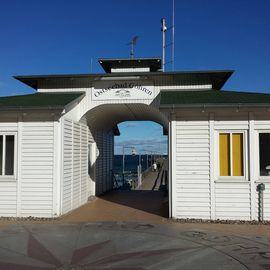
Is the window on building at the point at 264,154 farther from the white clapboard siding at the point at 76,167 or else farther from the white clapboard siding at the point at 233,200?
the white clapboard siding at the point at 76,167

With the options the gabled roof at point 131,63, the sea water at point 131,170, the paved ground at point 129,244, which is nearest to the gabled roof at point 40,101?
the gabled roof at point 131,63

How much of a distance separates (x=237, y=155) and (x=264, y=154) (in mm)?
803

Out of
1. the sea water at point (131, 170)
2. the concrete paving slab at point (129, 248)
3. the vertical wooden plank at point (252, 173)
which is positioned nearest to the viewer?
the concrete paving slab at point (129, 248)

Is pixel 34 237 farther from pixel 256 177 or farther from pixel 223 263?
pixel 256 177

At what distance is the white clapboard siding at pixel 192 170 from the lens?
38.8 ft

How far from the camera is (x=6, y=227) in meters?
10.9

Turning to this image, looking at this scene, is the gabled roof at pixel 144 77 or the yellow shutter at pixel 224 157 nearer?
the yellow shutter at pixel 224 157

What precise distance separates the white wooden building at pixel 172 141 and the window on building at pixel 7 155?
33 millimetres

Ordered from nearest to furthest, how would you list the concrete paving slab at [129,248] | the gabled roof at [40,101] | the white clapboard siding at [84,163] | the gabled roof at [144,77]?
the concrete paving slab at [129,248], the gabled roof at [40,101], the gabled roof at [144,77], the white clapboard siding at [84,163]

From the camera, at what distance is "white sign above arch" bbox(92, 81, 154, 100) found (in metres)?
14.1

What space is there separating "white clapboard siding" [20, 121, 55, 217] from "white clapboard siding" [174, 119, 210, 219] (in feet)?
13.2

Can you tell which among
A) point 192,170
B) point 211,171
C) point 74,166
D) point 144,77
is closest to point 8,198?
point 74,166

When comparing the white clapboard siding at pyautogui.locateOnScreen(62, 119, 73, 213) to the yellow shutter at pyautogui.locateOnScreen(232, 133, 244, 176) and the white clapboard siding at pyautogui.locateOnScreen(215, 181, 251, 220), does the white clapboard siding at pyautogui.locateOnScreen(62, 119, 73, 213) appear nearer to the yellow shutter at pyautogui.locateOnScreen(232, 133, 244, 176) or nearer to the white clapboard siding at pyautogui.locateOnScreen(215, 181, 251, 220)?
the white clapboard siding at pyautogui.locateOnScreen(215, 181, 251, 220)

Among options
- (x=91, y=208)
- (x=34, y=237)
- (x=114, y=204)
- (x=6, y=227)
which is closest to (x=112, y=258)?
(x=34, y=237)
